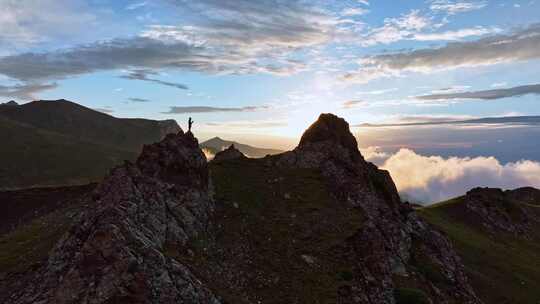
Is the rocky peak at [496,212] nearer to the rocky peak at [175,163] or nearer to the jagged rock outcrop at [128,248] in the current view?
the rocky peak at [175,163]

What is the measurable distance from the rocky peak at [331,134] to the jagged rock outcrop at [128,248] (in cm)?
3085

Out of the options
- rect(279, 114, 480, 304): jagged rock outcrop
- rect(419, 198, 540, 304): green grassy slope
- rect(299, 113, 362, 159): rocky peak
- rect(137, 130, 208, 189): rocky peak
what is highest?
rect(299, 113, 362, 159): rocky peak

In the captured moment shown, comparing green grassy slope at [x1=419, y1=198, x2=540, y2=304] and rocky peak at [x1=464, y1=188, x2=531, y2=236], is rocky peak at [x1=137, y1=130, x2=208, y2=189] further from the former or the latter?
rocky peak at [x1=464, y1=188, x2=531, y2=236]

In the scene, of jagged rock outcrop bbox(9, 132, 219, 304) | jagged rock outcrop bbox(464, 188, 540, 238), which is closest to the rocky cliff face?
jagged rock outcrop bbox(9, 132, 219, 304)

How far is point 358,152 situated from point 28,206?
68.1 metres

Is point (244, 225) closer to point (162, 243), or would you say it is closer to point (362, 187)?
point (162, 243)

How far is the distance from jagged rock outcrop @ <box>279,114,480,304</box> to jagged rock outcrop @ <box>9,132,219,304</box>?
16909mm

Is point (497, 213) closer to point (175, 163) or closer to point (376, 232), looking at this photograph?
point (376, 232)

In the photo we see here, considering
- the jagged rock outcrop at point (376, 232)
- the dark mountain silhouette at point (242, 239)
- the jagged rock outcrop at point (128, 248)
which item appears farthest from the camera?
the jagged rock outcrop at point (376, 232)

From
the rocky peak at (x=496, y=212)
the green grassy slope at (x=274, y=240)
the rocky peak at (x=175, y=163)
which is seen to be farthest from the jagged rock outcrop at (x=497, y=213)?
the rocky peak at (x=175, y=163)

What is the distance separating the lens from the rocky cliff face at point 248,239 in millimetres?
26094

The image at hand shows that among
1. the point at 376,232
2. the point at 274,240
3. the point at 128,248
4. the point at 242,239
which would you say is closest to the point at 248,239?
the point at 242,239

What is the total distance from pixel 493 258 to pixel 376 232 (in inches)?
2319

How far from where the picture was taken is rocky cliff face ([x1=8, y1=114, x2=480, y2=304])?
26094mm
